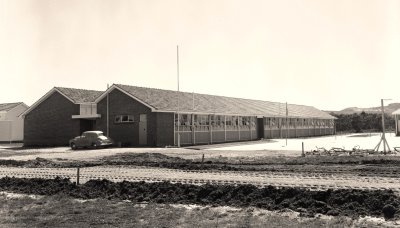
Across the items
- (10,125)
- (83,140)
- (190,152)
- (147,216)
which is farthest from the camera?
(10,125)

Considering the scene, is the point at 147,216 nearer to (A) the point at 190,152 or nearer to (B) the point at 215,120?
(A) the point at 190,152

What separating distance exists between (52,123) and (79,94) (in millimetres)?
3778

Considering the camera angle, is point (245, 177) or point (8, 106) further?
point (8, 106)

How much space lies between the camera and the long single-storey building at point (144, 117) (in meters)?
35.8

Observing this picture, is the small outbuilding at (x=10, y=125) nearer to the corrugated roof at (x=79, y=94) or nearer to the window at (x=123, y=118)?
the corrugated roof at (x=79, y=94)

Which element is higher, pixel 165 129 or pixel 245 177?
pixel 165 129

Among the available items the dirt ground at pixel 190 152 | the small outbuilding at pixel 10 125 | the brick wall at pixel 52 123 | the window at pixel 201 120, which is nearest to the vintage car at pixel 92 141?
the dirt ground at pixel 190 152

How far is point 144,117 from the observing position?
35656 millimetres

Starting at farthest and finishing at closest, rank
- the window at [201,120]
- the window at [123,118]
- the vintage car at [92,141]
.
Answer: the window at [201,120], the window at [123,118], the vintage car at [92,141]

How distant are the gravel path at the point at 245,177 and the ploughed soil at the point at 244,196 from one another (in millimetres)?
1731

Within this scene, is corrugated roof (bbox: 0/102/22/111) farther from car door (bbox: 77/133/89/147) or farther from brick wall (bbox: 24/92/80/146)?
car door (bbox: 77/133/89/147)

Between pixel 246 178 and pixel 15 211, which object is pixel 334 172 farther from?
pixel 15 211

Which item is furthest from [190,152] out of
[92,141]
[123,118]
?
[123,118]

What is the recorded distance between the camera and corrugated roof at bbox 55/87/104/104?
4144 cm
